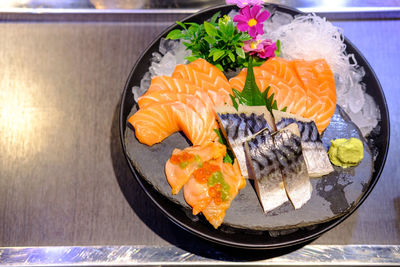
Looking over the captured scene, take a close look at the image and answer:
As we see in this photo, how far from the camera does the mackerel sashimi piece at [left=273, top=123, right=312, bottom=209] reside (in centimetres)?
198

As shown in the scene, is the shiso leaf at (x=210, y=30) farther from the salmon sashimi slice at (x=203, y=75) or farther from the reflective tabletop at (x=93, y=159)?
the reflective tabletop at (x=93, y=159)

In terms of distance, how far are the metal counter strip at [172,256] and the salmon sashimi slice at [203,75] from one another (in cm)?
115

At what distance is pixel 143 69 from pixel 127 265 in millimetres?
1353

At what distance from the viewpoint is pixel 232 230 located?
2092 mm

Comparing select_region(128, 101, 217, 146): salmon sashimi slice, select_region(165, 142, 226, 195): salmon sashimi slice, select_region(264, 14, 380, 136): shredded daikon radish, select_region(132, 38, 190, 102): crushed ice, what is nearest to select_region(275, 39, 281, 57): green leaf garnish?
select_region(264, 14, 380, 136): shredded daikon radish

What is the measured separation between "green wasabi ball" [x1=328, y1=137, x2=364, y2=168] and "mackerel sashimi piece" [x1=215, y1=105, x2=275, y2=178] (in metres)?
0.41

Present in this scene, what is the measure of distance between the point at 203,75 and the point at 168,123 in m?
0.39

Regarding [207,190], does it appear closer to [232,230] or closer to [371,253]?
[232,230]

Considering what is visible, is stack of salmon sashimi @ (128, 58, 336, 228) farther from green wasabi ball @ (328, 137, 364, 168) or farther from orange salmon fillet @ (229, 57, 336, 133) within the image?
green wasabi ball @ (328, 137, 364, 168)

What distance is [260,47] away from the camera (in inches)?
88.9

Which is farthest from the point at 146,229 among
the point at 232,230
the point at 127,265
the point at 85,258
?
the point at 232,230

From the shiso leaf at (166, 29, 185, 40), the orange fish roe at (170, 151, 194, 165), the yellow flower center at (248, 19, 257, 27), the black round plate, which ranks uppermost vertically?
the yellow flower center at (248, 19, 257, 27)

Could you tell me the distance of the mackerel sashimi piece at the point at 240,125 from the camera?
80.1 inches

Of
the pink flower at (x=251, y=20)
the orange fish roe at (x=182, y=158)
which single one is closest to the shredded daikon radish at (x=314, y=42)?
the pink flower at (x=251, y=20)
